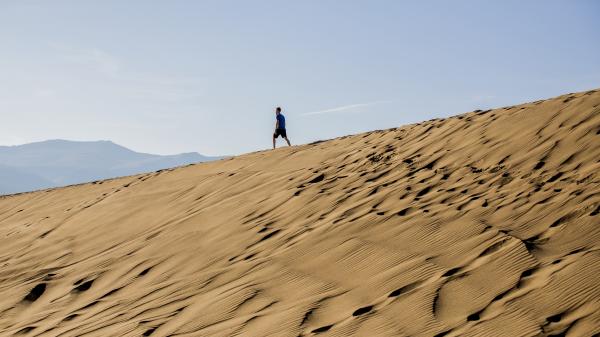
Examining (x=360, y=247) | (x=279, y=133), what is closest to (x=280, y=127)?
(x=279, y=133)

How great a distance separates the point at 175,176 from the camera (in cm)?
1224

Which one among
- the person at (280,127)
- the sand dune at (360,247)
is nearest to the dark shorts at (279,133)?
the person at (280,127)

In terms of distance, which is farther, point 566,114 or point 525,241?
point 566,114

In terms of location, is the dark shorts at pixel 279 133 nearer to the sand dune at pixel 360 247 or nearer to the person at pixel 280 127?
the person at pixel 280 127

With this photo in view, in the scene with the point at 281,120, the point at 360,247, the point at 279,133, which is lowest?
the point at 360,247

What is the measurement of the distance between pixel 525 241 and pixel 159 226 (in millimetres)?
4985

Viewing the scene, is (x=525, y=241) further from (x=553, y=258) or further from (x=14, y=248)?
(x=14, y=248)

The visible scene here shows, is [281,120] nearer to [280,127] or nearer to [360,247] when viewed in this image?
[280,127]

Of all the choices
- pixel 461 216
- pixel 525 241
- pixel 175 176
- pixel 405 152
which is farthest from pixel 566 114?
pixel 175 176

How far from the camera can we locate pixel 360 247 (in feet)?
19.0

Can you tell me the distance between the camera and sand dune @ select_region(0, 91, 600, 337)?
4352 mm

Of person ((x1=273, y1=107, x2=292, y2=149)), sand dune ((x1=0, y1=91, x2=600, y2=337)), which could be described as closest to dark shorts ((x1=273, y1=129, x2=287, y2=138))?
person ((x1=273, y1=107, x2=292, y2=149))

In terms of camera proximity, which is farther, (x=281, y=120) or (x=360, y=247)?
(x=281, y=120)

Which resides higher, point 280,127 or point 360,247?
point 280,127
